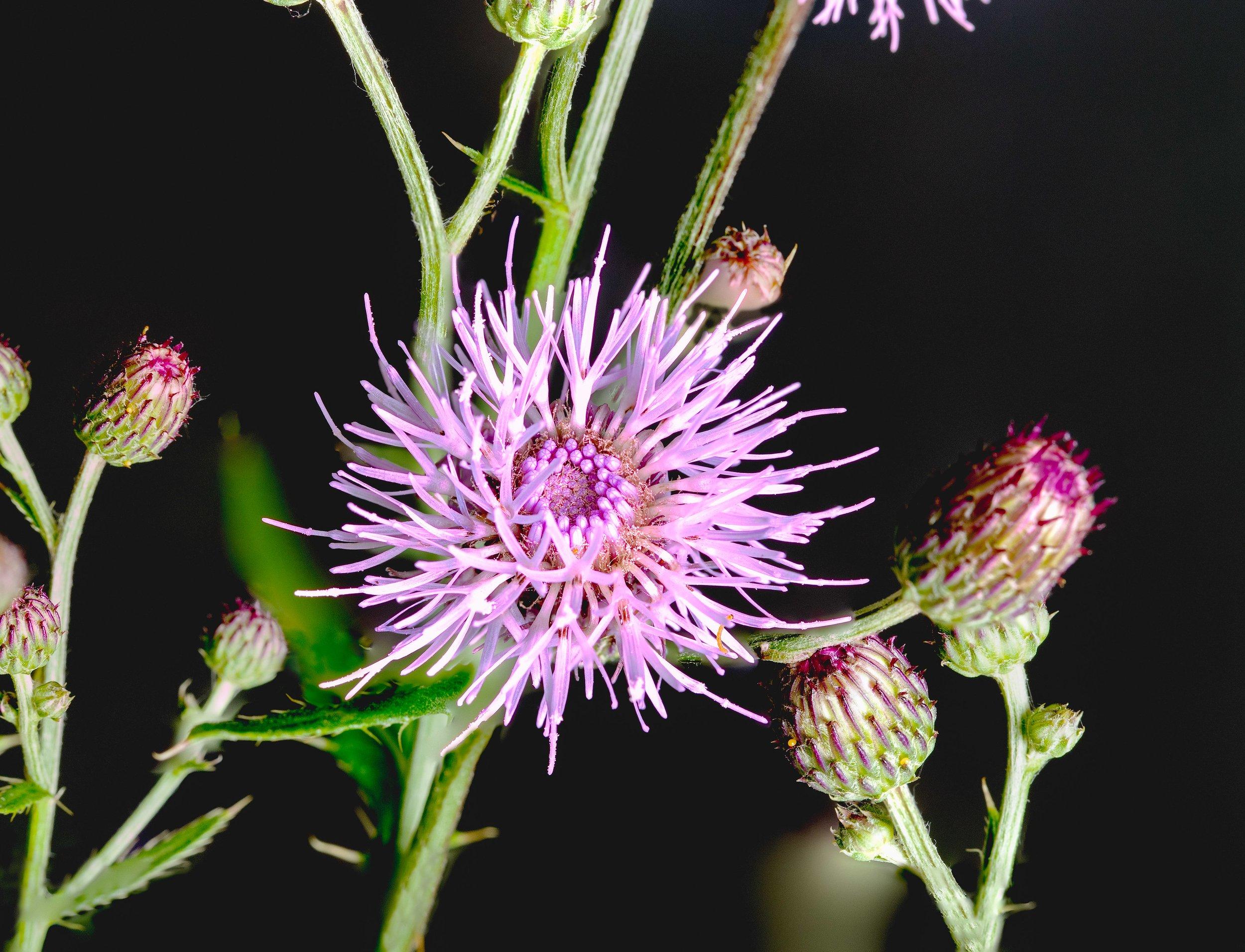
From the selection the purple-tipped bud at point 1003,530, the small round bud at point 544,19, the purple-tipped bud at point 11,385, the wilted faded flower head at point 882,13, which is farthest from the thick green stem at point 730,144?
the purple-tipped bud at point 11,385

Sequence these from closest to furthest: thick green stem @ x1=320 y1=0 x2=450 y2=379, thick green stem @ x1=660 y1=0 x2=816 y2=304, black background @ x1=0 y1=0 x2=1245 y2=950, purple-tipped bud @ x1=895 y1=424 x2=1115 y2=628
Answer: purple-tipped bud @ x1=895 y1=424 x2=1115 y2=628 → thick green stem @ x1=320 y1=0 x2=450 y2=379 → thick green stem @ x1=660 y1=0 x2=816 y2=304 → black background @ x1=0 y1=0 x2=1245 y2=950

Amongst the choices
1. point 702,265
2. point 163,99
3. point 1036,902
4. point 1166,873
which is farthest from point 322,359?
point 1166,873

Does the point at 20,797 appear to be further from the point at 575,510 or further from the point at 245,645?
the point at 575,510

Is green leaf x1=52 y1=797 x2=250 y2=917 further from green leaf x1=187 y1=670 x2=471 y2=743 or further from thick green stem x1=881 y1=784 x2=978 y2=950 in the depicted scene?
thick green stem x1=881 y1=784 x2=978 y2=950

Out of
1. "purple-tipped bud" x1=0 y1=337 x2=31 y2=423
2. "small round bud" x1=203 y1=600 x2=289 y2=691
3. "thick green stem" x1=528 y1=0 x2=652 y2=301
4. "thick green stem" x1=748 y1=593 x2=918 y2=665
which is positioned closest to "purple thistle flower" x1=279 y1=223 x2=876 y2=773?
"thick green stem" x1=748 y1=593 x2=918 y2=665

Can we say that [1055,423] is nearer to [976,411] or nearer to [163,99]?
[976,411]

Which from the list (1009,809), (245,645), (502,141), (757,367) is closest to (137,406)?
(245,645)
